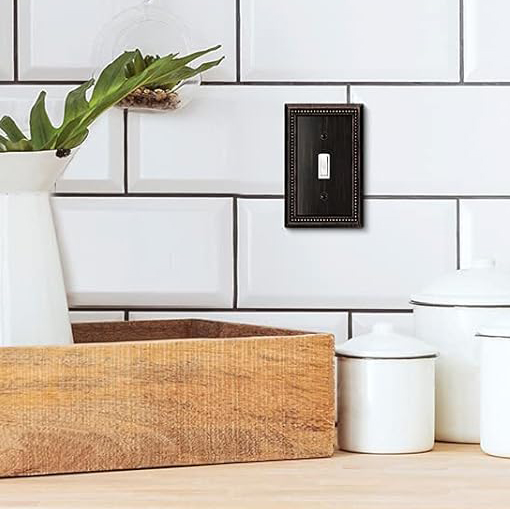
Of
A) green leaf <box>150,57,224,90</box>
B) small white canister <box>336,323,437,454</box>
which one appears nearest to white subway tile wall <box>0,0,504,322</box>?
green leaf <box>150,57,224,90</box>

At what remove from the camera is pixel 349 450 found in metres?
1.11

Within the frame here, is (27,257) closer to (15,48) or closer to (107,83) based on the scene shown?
(107,83)

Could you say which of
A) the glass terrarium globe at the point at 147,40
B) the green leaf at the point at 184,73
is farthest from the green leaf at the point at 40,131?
the glass terrarium globe at the point at 147,40

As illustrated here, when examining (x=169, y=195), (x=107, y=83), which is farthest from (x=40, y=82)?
(x=107, y=83)

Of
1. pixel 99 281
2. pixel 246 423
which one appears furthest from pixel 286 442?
pixel 99 281

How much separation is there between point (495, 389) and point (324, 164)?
40 cm

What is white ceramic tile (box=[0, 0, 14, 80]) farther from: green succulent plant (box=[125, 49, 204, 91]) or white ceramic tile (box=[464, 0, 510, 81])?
Answer: white ceramic tile (box=[464, 0, 510, 81])

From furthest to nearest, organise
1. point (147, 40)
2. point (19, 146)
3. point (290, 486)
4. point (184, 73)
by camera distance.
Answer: point (147, 40) → point (184, 73) → point (19, 146) → point (290, 486)

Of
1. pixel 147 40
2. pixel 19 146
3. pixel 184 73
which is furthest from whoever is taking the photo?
pixel 147 40

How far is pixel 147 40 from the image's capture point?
1339mm

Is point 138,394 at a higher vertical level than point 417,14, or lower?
lower

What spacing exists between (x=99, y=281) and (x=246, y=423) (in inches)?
15.1

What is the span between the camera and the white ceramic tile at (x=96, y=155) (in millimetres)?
1357

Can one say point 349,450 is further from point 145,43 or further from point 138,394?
point 145,43
